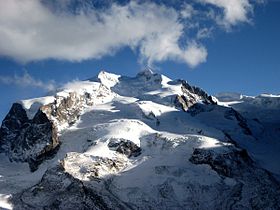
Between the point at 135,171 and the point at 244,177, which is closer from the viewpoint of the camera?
the point at 244,177

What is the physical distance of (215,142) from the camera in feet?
587

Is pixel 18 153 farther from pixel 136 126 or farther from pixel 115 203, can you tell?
pixel 115 203

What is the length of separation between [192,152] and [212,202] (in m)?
28.0

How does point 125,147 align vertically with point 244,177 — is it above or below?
above

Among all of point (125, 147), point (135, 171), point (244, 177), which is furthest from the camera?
point (125, 147)

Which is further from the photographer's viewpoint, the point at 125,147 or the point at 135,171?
the point at 125,147

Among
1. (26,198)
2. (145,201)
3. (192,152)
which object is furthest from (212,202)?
(26,198)

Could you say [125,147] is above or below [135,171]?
above

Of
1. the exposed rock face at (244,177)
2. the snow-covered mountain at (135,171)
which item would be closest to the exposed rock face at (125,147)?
the snow-covered mountain at (135,171)

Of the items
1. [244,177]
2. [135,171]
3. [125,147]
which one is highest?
[125,147]

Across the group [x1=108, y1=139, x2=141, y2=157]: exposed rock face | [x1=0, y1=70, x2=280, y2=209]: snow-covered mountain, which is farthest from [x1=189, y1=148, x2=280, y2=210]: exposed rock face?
[x1=108, y1=139, x2=141, y2=157]: exposed rock face

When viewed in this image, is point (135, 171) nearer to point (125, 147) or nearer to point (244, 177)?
point (125, 147)

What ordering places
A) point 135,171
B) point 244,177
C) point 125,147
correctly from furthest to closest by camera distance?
point 125,147, point 135,171, point 244,177

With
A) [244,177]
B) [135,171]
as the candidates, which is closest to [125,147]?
[135,171]
